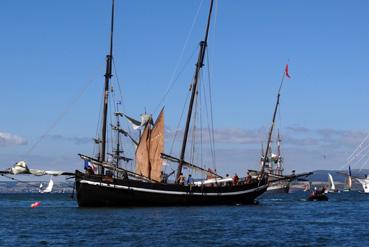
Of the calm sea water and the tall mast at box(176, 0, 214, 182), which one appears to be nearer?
the calm sea water

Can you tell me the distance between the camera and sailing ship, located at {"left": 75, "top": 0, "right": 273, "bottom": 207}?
248 feet

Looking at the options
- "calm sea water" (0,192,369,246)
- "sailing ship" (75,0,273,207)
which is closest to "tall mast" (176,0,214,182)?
"sailing ship" (75,0,273,207)

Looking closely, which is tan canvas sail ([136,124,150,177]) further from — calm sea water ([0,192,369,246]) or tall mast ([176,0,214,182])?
calm sea water ([0,192,369,246])

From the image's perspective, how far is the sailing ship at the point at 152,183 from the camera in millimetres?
75688

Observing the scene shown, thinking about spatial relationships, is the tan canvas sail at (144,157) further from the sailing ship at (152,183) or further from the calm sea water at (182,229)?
the calm sea water at (182,229)

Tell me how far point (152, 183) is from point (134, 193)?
2212mm

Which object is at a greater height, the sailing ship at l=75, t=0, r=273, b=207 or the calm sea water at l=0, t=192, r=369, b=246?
the sailing ship at l=75, t=0, r=273, b=207

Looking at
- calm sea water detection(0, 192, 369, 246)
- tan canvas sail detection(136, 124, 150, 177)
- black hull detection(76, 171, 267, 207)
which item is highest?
tan canvas sail detection(136, 124, 150, 177)

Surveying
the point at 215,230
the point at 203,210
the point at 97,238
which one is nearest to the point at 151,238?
the point at 97,238

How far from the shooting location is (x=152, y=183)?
77.0 metres

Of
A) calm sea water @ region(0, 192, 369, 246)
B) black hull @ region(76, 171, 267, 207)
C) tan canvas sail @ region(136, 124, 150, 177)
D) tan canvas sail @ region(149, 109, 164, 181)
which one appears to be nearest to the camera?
calm sea water @ region(0, 192, 369, 246)

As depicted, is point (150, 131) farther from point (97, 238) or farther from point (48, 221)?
point (97, 238)

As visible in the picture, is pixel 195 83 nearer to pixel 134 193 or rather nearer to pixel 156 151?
pixel 156 151

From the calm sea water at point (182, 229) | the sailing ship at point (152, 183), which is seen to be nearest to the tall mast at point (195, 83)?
the sailing ship at point (152, 183)
